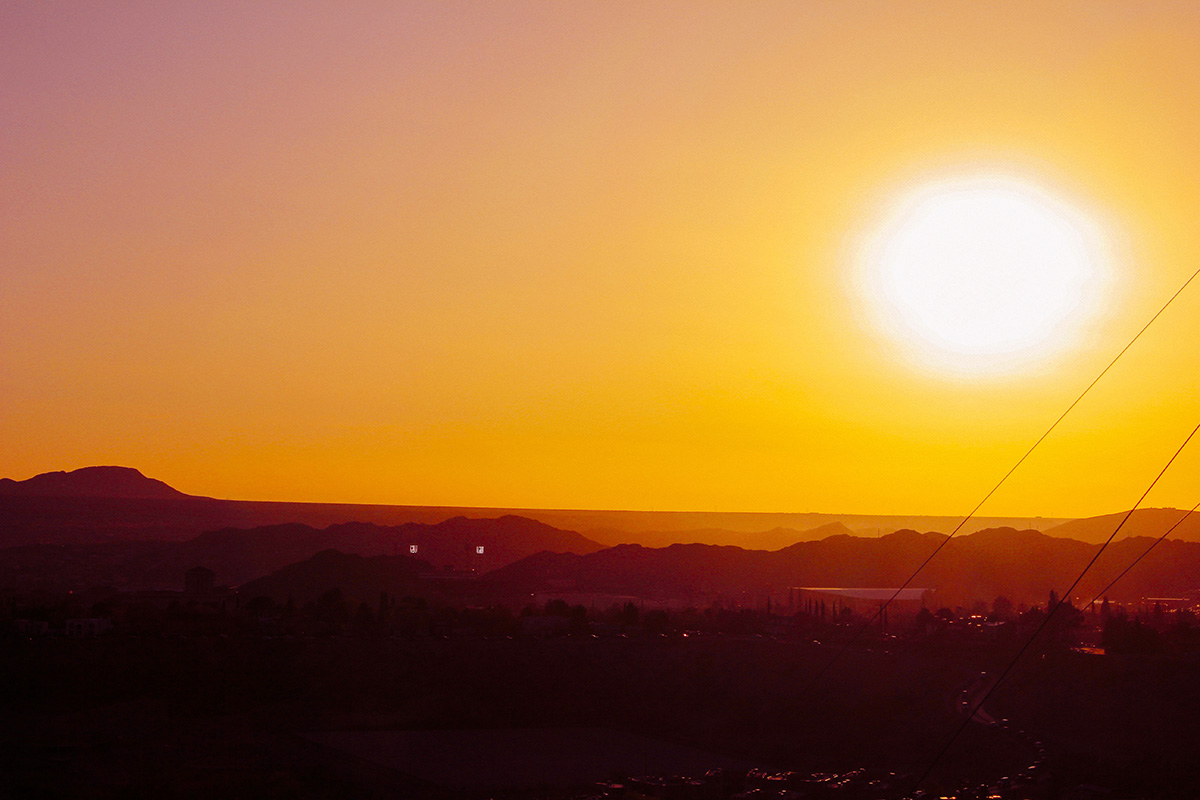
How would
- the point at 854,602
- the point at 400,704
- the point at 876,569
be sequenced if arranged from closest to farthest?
1. the point at 400,704
2. the point at 854,602
3. the point at 876,569

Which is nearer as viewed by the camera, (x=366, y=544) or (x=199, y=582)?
(x=199, y=582)


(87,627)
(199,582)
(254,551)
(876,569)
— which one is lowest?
(87,627)

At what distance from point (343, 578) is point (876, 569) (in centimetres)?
6228

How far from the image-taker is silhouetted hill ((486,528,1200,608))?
123394 millimetres

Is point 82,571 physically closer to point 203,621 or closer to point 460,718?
point 203,621

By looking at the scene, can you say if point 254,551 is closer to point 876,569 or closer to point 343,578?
point 343,578

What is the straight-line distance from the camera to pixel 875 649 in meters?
56.2

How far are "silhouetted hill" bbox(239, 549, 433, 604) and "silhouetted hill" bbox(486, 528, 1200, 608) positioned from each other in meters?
9.31

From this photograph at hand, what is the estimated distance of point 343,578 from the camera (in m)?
110

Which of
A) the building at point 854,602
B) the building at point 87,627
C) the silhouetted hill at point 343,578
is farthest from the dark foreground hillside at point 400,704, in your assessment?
the silhouetted hill at point 343,578

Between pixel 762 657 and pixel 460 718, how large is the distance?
1553 centimetres

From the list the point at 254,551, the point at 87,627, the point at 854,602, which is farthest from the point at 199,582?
the point at 254,551

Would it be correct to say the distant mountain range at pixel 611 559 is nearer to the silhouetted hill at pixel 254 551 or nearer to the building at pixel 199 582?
the silhouetted hill at pixel 254 551

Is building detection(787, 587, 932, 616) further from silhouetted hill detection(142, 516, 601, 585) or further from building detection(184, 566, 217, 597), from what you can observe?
silhouetted hill detection(142, 516, 601, 585)
